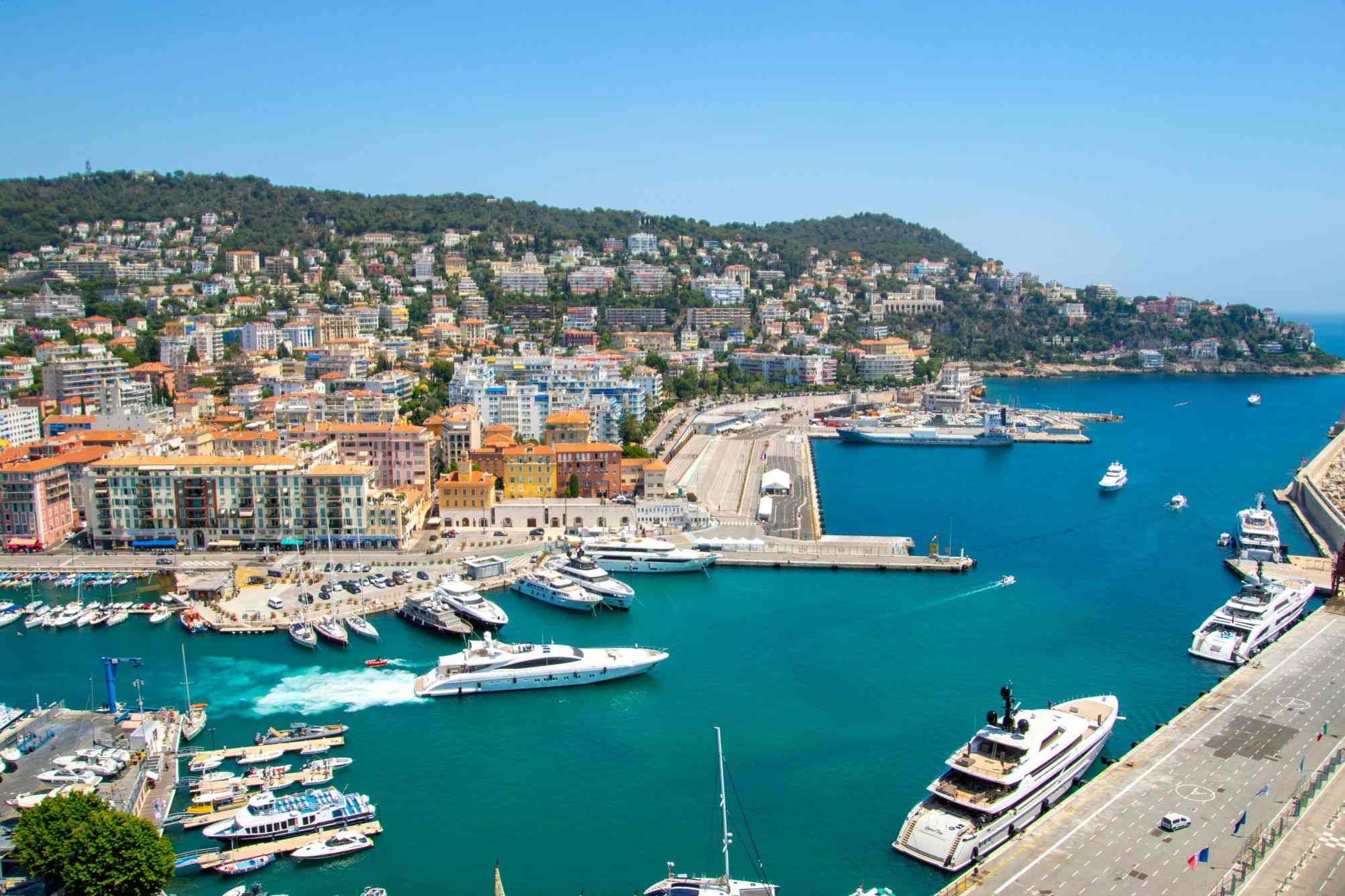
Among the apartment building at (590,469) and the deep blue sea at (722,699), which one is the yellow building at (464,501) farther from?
the deep blue sea at (722,699)

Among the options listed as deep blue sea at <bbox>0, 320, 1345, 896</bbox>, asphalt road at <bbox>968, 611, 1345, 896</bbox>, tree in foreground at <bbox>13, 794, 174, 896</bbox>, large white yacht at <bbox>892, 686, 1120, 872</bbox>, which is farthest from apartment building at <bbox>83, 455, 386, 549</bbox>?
asphalt road at <bbox>968, 611, 1345, 896</bbox>

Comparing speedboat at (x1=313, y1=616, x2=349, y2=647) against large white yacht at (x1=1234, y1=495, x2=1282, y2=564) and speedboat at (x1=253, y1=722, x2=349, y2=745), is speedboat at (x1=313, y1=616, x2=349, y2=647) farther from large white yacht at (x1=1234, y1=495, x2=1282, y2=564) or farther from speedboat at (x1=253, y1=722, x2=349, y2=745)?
large white yacht at (x1=1234, y1=495, x2=1282, y2=564)

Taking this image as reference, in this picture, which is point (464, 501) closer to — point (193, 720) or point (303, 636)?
point (303, 636)

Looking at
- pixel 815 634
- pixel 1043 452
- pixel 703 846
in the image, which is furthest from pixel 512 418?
pixel 703 846

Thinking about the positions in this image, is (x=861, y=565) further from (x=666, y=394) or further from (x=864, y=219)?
(x=864, y=219)

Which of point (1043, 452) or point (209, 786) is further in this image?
point (1043, 452)
